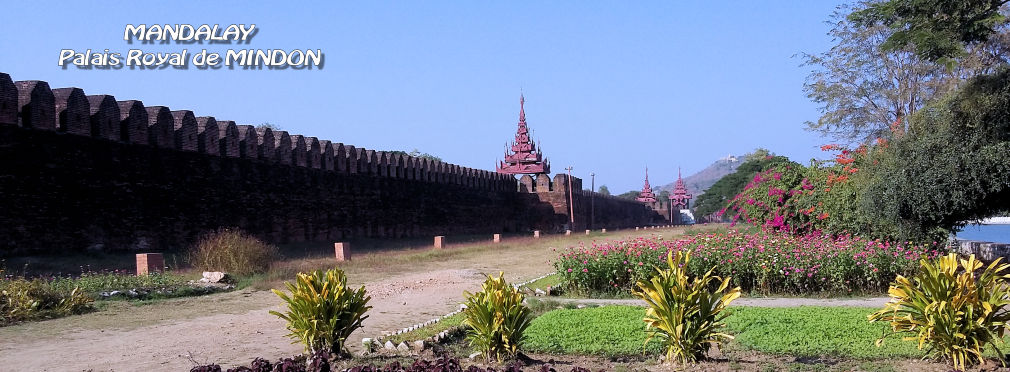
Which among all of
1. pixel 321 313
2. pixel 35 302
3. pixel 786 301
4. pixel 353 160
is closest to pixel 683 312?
pixel 321 313

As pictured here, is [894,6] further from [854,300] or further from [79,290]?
[79,290]

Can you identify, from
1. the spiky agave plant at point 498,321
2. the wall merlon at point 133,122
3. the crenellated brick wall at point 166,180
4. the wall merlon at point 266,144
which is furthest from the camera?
the wall merlon at point 266,144

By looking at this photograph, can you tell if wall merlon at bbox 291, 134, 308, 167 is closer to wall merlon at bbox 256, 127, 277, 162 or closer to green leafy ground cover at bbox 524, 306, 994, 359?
wall merlon at bbox 256, 127, 277, 162

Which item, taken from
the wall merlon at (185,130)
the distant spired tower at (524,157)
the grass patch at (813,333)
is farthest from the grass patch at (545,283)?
the distant spired tower at (524,157)

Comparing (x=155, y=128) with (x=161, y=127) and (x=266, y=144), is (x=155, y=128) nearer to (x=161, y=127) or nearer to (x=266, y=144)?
(x=161, y=127)

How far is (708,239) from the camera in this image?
9945 millimetres

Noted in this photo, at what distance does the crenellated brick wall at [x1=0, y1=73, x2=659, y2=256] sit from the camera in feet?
40.1

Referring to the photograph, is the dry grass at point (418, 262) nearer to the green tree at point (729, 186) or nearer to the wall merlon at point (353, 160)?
the wall merlon at point (353, 160)

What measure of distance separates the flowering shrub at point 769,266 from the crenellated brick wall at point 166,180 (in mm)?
8230

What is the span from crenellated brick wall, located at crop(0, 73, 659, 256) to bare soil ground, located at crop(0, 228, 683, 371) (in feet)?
12.5

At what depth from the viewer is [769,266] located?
8.80 m

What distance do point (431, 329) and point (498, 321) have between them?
5.56ft

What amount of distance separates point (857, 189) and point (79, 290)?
409 inches

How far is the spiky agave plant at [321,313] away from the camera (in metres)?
5.07
